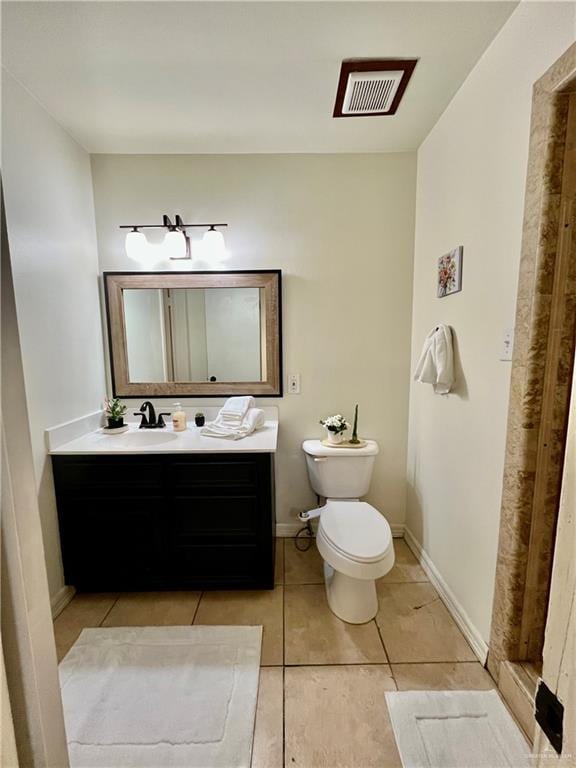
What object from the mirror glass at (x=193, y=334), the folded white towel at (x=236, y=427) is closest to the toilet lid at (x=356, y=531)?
the folded white towel at (x=236, y=427)

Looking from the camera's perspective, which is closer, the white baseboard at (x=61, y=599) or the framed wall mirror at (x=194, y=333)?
the white baseboard at (x=61, y=599)

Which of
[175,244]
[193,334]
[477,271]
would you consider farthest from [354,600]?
[175,244]

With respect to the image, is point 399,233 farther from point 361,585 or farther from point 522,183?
point 361,585

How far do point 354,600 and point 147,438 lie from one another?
4.87 ft

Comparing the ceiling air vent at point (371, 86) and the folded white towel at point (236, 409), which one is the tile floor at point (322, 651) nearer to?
the folded white towel at point (236, 409)

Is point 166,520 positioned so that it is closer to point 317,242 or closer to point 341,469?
point 341,469

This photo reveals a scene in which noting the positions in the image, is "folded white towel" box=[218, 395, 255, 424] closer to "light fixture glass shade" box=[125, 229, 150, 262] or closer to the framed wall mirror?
the framed wall mirror

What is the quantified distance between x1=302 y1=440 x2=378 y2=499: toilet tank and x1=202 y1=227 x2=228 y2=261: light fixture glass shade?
135cm

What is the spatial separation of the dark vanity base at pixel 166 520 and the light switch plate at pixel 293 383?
61 cm

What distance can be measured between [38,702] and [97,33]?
199 cm

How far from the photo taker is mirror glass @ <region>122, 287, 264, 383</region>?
7.05ft

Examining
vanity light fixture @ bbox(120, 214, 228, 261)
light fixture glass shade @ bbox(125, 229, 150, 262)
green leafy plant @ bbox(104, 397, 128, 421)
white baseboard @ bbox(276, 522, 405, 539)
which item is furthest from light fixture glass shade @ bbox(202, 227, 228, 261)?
white baseboard @ bbox(276, 522, 405, 539)

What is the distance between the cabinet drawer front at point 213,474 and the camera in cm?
175

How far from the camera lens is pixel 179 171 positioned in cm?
207
